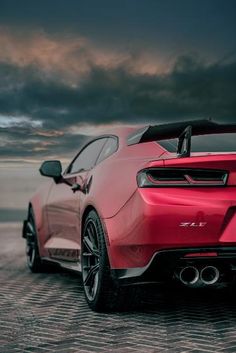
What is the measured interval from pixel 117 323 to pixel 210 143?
1.48m

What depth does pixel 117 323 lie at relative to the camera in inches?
214

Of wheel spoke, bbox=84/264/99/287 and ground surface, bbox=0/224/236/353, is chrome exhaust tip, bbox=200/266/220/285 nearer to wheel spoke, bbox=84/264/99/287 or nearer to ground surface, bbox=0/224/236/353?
ground surface, bbox=0/224/236/353

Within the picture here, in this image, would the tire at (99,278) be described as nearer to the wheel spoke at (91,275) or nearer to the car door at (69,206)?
the wheel spoke at (91,275)

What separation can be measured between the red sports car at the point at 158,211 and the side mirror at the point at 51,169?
3.01 ft

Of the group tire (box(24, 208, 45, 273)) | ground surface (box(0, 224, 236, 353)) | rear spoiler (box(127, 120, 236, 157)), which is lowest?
ground surface (box(0, 224, 236, 353))

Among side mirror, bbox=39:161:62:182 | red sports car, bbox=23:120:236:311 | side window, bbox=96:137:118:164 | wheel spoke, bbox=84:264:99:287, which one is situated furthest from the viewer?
side mirror, bbox=39:161:62:182

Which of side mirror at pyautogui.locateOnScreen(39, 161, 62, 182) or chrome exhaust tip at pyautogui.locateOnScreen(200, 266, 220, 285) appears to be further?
side mirror at pyautogui.locateOnScreen(39, 161, 62, 182)

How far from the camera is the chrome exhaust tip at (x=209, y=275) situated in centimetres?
522

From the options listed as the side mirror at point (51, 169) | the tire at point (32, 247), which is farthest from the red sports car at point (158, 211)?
the tire at point (32, 247)

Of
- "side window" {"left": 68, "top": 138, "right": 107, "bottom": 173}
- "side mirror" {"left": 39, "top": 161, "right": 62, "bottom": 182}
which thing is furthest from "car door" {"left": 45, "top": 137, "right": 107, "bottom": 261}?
"side mirror" {"left": 39, "top": 161, "right": 62, "bottom": 182}

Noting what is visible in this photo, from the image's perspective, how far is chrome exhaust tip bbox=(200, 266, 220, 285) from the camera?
17.1 feet

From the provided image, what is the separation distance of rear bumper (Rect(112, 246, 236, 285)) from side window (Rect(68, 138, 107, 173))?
1807mm

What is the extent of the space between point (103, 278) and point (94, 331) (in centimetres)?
58

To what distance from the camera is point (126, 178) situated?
545 centimetres
